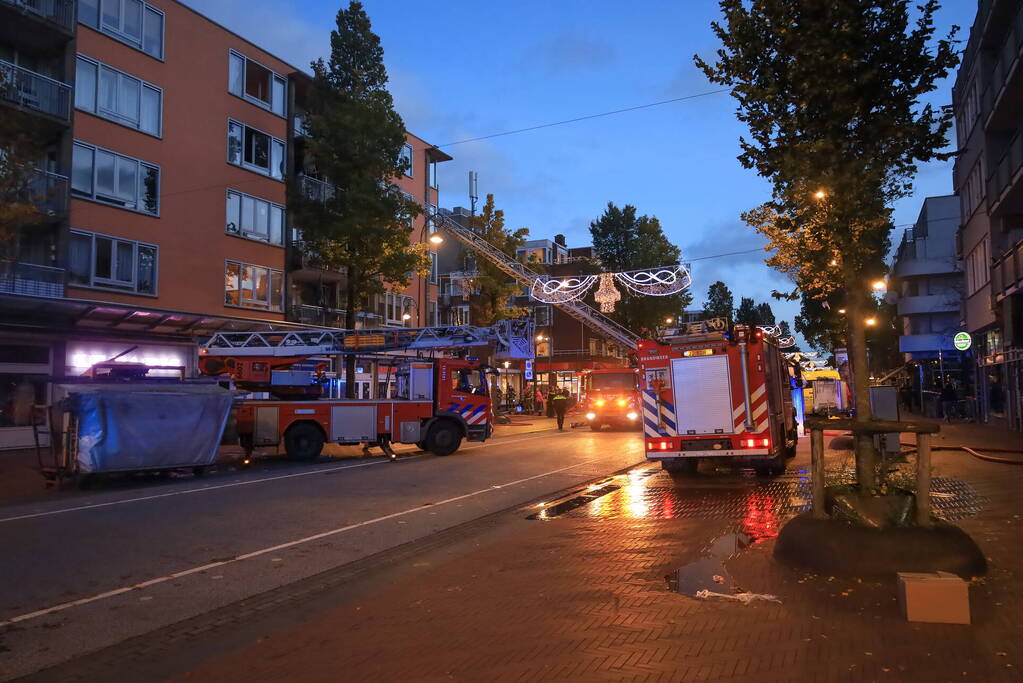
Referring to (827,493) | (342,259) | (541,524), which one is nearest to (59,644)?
(541,524)

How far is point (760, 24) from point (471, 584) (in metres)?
6.48

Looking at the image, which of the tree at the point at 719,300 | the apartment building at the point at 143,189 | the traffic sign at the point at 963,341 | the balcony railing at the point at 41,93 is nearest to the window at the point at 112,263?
the apartment building at the point at 143,189

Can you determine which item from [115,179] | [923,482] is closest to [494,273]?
[115,179]

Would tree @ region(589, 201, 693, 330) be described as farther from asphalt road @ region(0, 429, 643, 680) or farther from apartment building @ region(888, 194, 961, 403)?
asphalt road @ region(0, 429, 643, 680)

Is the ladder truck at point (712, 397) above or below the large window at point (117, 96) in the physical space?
below

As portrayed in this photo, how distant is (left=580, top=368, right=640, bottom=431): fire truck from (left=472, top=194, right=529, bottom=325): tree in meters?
9.54

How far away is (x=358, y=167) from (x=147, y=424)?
13720mm

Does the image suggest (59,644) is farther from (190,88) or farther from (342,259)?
(190,88)

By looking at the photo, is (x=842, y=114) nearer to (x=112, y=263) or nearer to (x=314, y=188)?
(x=112, y=263)

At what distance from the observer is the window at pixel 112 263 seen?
22.5 meters

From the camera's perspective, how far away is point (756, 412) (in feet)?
46.3

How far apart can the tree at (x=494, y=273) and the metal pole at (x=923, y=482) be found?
106 feet

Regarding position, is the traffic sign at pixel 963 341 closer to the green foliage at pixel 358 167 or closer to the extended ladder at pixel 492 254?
the extended ladder at pixel 492 254

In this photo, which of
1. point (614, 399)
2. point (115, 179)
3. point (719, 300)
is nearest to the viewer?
point (115, 179)
